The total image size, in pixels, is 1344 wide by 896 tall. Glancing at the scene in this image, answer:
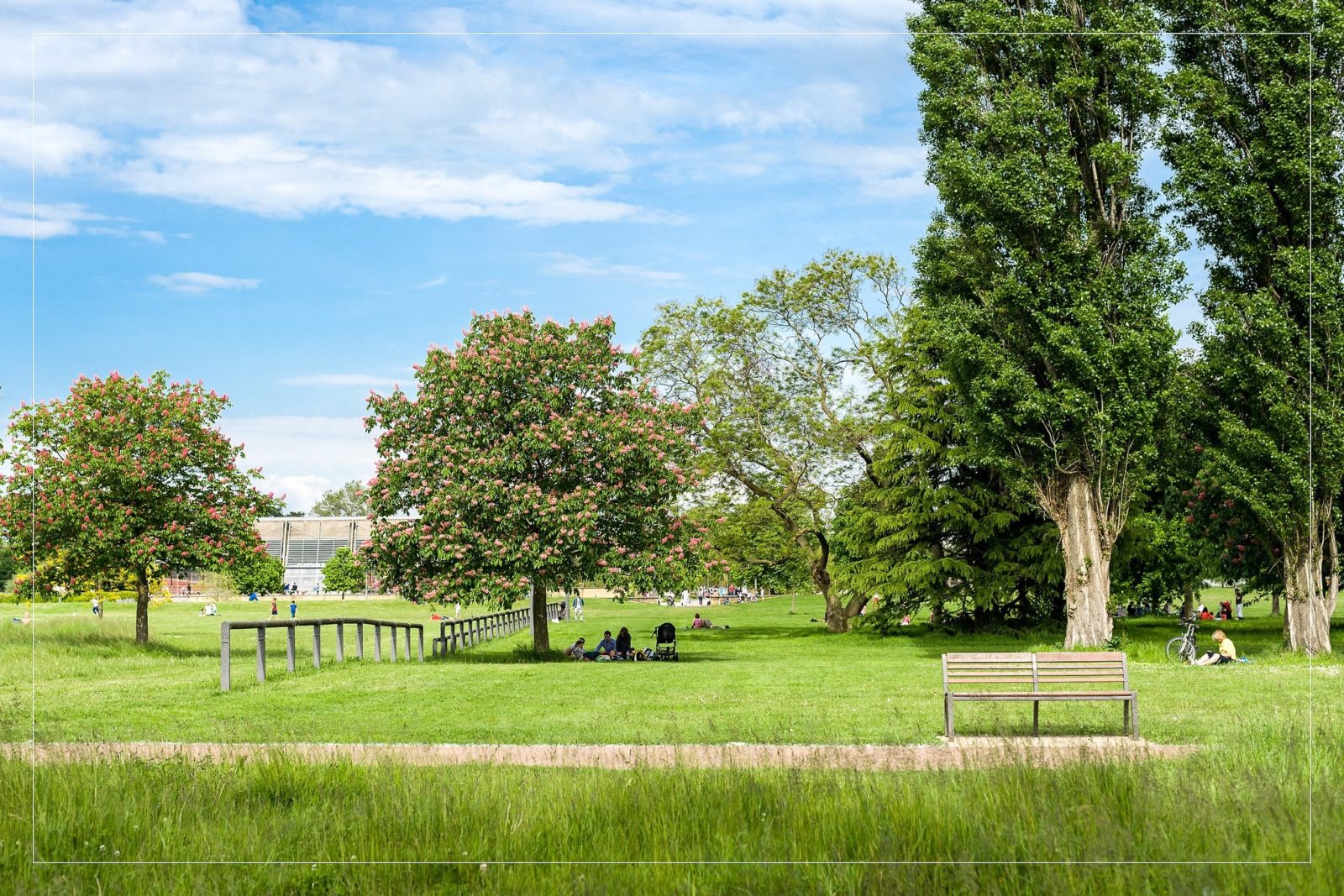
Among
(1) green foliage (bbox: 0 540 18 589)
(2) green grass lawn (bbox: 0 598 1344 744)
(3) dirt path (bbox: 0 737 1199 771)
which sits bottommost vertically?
(2) green grass lawn (bbox: 0 598 1344 744)

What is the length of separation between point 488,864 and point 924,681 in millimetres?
13731

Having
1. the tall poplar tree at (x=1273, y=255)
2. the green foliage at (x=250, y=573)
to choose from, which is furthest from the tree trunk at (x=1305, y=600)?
the green foliage at (x=250, y=573)

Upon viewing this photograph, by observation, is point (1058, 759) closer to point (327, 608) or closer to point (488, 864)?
point (488, 864)

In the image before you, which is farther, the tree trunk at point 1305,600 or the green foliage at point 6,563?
the tree trunk at point 1305,600

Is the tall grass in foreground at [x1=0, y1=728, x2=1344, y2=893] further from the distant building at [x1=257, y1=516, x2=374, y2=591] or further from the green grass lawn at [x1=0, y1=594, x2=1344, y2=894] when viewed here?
the distant building at [x1=257, y1=516, x2=374, y2=591]

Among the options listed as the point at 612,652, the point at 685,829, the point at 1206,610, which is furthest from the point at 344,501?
the point at 1206,610

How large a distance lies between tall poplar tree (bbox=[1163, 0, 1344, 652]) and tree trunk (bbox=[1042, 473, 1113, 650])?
2.96 meters

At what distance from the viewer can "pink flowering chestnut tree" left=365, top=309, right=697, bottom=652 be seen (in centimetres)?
2525

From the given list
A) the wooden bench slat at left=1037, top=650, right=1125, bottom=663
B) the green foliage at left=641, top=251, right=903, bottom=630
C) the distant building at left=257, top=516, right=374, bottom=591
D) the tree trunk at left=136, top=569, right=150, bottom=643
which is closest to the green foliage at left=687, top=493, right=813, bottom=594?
the green foliage at left=641, top=251, right=903, bottom=630

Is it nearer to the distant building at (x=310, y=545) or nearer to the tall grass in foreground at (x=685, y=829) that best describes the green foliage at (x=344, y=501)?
the distant building at (x=310, y=545)

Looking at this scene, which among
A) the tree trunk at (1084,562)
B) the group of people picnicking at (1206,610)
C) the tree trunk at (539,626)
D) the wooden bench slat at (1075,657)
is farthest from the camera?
the group of people picnicking at (1206,610)

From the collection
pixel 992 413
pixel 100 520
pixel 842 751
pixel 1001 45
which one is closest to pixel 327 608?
pixel 100 520

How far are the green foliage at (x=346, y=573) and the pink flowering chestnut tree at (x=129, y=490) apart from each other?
5.86ft

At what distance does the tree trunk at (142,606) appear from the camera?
2494 centimetres
